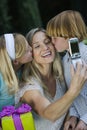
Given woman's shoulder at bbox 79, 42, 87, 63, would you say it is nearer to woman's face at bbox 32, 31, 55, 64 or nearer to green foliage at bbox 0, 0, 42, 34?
woman's face at bbox 32, 31, 55, 64

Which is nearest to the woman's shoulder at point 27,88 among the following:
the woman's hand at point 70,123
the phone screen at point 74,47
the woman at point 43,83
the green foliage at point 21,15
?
the woman at point 43,83

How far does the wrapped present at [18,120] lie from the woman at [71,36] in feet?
1.37

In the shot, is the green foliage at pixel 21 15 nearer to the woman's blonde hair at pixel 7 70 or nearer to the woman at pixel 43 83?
the woman at pixel 43 83

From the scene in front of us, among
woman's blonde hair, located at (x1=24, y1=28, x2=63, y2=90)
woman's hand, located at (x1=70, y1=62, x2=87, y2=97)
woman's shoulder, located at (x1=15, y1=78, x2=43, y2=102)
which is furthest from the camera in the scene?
woman's blonde hair, located at (x1=24, y1=28, x2=63, y2=90)

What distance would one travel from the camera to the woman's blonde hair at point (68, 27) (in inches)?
123

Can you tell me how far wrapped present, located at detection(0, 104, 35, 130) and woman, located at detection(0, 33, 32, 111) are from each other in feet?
0.78

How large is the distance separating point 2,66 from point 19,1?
2.36 metres

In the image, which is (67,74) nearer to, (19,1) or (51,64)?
(51,64)

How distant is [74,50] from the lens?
2.84 m

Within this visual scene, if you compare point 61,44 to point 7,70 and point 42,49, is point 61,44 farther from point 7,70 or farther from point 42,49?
point 7,70

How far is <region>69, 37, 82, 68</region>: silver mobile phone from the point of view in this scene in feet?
9.21

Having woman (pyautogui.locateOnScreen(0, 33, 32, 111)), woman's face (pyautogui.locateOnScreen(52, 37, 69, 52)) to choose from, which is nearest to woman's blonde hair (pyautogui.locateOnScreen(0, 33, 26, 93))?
woman (pyautogui.locateOnScreen(0, 33, 32, 111))

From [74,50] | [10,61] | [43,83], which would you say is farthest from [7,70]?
[74,50]

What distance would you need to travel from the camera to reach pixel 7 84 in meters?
3.01
